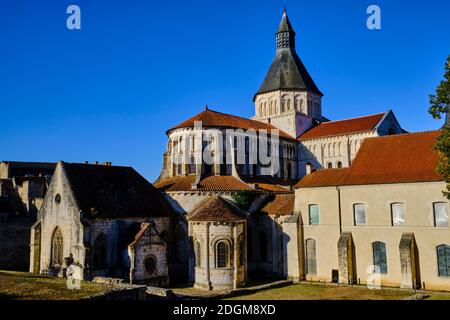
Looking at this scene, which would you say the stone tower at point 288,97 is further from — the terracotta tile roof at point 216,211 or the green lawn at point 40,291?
the green lawn at point 40,291

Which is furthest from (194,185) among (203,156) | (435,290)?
(435,290)

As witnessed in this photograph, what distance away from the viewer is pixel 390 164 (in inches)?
1187

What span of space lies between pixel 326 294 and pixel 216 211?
996cm

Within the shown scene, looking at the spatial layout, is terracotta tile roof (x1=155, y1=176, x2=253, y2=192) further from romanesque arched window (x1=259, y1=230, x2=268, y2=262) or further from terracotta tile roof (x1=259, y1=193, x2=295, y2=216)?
romanesque arched window (x1=259, y1=230, x2=268, y2=262)

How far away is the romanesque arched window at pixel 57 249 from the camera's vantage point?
104ft

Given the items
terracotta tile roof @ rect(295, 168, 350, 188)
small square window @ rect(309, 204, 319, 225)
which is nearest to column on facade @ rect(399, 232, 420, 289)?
terracotta tile roof @ rect(295, 168, 350, 188)

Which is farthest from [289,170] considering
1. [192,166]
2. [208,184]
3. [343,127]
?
[208,184]

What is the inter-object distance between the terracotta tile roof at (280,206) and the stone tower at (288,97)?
17.3 meters

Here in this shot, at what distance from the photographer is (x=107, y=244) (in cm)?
3056

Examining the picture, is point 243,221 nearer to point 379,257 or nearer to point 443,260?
point 379,257

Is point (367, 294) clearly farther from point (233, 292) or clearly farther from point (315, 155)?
point (315, 155)

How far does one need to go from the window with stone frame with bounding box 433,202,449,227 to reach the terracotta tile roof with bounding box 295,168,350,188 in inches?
265

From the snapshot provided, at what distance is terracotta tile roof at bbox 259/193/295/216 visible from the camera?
1353 inches

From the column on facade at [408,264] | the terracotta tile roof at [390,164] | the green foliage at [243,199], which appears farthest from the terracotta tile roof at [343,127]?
the column on facade at [408,264]
